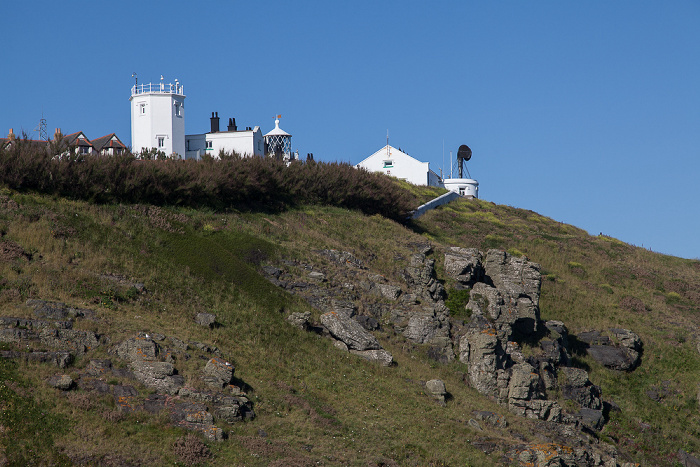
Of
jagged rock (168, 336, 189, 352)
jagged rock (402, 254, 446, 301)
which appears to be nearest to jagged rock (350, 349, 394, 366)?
jagged rock (402, 254, 446, 301)

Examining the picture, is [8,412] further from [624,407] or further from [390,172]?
[390,172]

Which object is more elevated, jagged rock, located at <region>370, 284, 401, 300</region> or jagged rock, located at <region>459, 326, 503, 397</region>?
jagged rock, located at <region>370, 284, 401, 300</region>

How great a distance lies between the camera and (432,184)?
85.7 metres

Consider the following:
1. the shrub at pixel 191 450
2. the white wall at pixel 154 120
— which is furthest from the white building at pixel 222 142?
the shrub at pixel 191 450

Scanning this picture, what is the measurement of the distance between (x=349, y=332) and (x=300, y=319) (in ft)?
7.03

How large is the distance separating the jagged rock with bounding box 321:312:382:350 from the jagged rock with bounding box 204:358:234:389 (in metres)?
7.27

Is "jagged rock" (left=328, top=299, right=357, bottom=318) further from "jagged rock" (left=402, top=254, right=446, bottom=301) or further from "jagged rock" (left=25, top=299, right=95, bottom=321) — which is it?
"jagged rock" (left=25, top=299, right=95, bottom=321)

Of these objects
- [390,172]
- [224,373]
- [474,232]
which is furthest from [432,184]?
[224,373]

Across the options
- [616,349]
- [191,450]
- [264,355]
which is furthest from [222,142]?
[191,450]

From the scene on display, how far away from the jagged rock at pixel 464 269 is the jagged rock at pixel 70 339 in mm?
19489

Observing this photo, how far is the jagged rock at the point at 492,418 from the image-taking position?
27.2 m

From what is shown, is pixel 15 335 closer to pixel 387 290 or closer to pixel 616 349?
pixel 387 290

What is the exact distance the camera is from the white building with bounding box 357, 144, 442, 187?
8350cm

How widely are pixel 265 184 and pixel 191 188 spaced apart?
5616 mm
